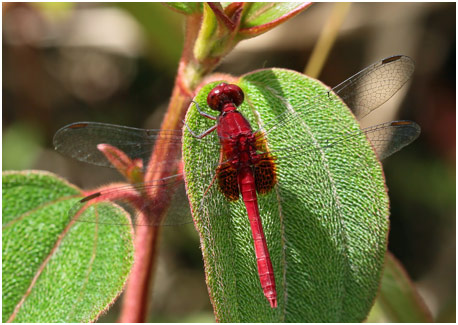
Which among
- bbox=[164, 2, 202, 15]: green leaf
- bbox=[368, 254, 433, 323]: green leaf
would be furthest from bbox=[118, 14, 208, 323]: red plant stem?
bbox=[368, 254, 433, 323]: green leaf

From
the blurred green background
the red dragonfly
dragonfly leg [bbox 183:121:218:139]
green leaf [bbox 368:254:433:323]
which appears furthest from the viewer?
the blurred green background

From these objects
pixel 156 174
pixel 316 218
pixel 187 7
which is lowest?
pixel 156 174

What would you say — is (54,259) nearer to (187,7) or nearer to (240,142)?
(240,142)

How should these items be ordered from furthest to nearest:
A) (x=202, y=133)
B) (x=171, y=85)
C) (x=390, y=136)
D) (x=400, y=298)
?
(x=171, y=85), (x=400, y=298), (x=390, y=136), (x=202, y=133)

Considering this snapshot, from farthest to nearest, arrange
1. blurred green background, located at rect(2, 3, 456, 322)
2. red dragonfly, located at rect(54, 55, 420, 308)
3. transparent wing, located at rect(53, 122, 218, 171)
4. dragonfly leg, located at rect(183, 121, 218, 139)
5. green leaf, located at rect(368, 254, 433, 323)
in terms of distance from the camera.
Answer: blurred green background, located at rect(2, 3, 456, 322) → green leaf, located at rect(368, 254, 433, 323) → transparent wing, located at rect(53, 122, 218, 171) → red dragonfly, located at rect(54, 55, 420, 308) → dragonfly leg, located at rect(183, 121, 218, 139)

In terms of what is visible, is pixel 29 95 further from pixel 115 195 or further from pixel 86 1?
pixel 115 195

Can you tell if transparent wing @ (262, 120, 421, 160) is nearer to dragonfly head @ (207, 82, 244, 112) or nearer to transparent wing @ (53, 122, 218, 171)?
dragonfly head @ (207, 82, 244, 112)

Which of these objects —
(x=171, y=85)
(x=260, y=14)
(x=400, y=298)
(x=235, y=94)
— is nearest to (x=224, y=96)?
(x=235, y=94)
